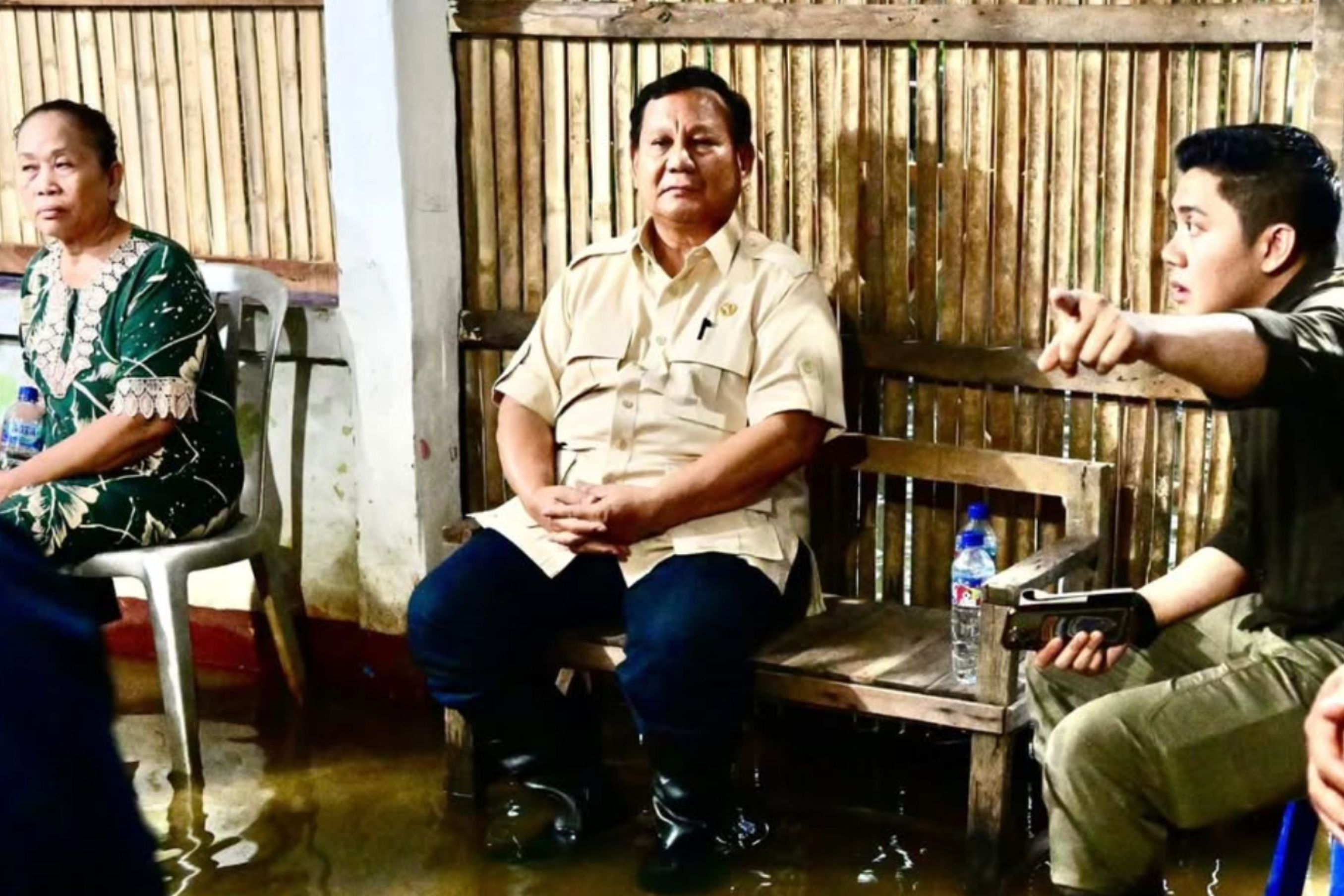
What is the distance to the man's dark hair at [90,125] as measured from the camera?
14.9 ft

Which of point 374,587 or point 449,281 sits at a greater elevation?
point 449,281

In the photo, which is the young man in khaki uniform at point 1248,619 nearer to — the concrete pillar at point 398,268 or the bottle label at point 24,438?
the concrete pillar at point 398,268

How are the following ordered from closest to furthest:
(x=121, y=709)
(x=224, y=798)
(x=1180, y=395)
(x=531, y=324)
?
(x=1180, y=395) < (x=224, y=798) < (x=531, y=324) < (x=121, y=709)

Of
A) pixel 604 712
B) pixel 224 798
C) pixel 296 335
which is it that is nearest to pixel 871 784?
pixel 604 712

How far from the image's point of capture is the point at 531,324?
4.77 meters

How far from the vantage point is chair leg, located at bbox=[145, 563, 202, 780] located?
4.47 metres

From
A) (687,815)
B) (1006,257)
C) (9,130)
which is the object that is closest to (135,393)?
(9,130)

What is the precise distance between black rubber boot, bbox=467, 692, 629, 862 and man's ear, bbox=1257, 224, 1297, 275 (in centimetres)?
194

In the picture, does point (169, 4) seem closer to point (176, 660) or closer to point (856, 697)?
point (176, 660)

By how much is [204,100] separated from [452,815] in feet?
7.30

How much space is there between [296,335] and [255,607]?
2.84 feet

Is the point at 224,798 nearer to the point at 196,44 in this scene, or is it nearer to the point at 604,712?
the point at 604,712

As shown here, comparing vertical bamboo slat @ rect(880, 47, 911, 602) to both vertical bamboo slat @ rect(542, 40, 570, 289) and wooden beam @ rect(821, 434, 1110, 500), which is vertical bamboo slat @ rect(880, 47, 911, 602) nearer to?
wooden beam @ rect(821, 434, 1110, 500)

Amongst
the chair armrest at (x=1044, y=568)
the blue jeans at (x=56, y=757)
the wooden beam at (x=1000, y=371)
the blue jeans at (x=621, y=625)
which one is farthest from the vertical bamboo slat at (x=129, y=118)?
the blue jeans at (x=56, y=757)
